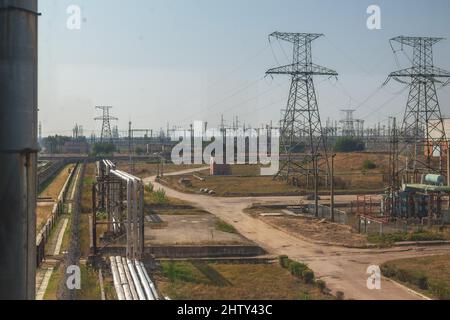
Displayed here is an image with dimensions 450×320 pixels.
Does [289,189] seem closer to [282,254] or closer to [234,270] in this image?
[282,254]

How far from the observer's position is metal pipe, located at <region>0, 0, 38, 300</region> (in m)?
2.81

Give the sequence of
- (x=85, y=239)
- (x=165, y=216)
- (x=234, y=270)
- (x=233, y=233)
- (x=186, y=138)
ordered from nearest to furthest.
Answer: (x=234, y=270)
(x=85, y=239)
(x=233, y=233)
(x=165, y=216)
(x=186, y=138)

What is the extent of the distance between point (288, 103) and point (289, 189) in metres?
4.39

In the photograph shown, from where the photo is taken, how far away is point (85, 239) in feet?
39.4

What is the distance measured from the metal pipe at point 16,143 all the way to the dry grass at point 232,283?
14.0ft

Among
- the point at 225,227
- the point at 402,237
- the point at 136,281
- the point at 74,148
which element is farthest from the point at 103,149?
the point at 136,281

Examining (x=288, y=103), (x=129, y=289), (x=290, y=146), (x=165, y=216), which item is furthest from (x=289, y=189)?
(x=129, y=289)

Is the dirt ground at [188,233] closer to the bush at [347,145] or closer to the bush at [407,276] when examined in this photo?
the bush at [407,276]

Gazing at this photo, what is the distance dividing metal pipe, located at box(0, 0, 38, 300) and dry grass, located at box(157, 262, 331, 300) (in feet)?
14.0

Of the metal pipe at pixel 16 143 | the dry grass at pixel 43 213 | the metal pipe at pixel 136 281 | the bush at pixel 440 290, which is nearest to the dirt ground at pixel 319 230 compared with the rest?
the bush at pixel 440 290

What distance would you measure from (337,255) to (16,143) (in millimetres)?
9322

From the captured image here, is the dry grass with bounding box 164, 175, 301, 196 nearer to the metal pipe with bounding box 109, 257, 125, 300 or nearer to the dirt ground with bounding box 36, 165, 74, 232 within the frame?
the dirt ground with bounding box 36, 165, 74, 232

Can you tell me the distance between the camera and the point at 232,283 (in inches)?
327

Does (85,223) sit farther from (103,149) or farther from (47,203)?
(103,149)
